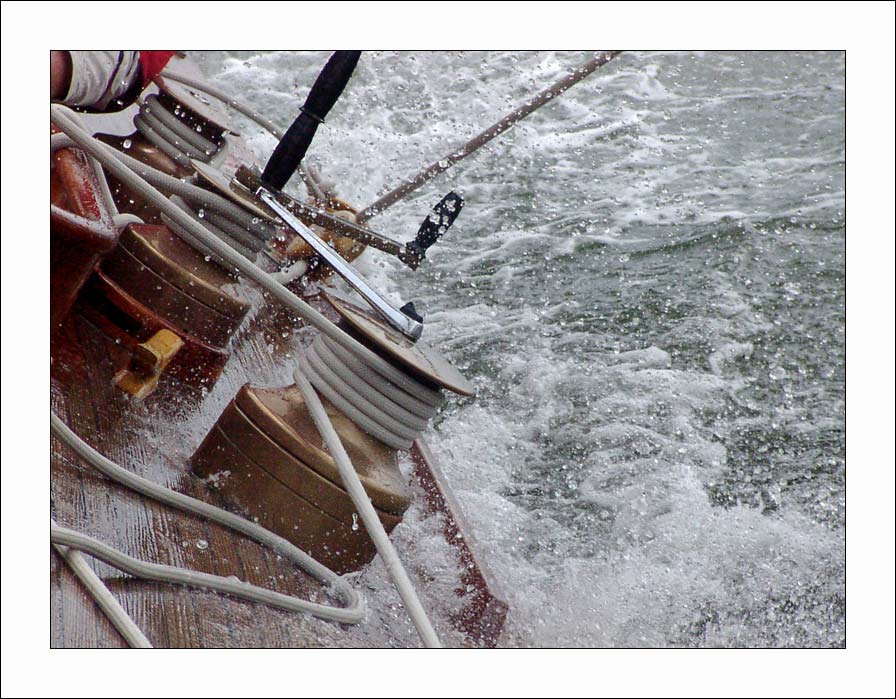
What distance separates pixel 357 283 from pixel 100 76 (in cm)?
90

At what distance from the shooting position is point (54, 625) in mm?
1313

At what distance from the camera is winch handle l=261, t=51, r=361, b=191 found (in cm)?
171

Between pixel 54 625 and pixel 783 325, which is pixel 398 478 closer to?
pixel 54 625

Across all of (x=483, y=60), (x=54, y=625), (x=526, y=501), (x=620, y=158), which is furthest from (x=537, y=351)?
(x=483, y=60)

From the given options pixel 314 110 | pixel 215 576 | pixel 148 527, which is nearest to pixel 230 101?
pixel 314 110

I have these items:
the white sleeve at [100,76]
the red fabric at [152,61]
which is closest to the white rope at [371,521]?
the white sleeve at [100,76]

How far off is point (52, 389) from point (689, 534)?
197cm

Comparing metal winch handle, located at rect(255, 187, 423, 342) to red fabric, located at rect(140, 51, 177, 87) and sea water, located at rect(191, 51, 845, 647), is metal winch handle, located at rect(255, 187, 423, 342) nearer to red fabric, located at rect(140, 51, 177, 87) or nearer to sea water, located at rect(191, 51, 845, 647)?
sea water, located at rect(191, 51, 845, 647)

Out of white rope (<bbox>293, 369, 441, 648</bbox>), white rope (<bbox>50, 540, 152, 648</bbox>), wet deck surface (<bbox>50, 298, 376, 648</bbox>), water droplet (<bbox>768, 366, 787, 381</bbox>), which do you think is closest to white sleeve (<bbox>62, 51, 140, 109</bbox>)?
wet deck surface (<bbox>50, 298, 376, 648</bbox>)

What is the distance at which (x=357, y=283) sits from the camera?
1.73 meters

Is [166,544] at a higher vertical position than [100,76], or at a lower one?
lower

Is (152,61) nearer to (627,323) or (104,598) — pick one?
(104,598)

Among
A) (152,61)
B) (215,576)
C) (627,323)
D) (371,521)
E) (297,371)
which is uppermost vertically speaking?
(152,61)

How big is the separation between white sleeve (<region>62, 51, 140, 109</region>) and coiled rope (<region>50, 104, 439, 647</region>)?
337 millimetres
